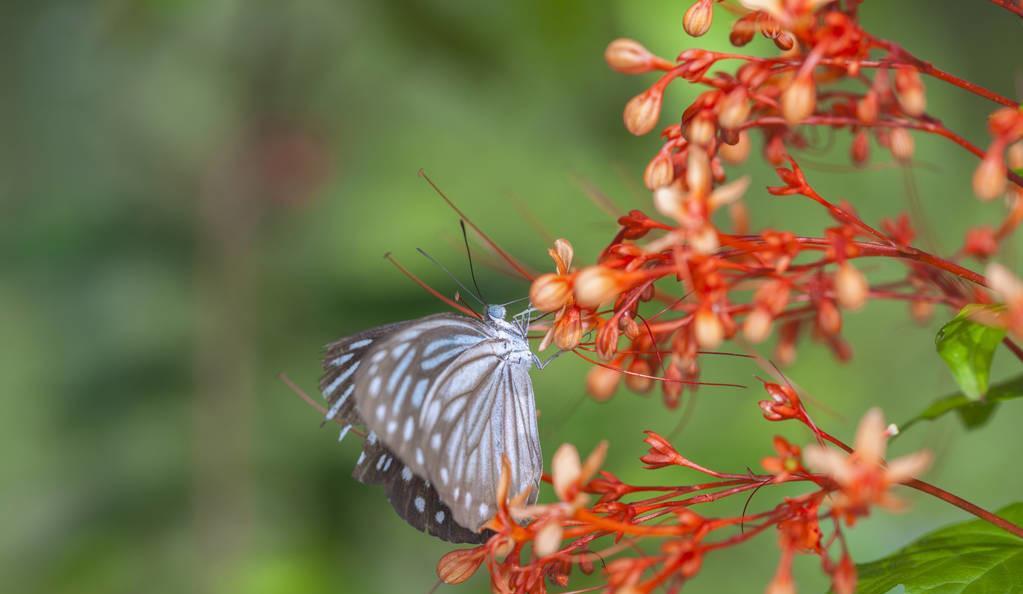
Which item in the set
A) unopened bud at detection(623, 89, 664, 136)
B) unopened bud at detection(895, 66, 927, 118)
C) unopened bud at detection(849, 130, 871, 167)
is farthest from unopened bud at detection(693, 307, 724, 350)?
unopened bud at detection(849, 130, 871, 167)

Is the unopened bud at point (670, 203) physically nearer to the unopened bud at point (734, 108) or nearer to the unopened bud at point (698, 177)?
the unopened bud at point (698, 177)

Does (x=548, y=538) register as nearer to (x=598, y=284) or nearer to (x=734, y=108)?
(x=598, y=284)

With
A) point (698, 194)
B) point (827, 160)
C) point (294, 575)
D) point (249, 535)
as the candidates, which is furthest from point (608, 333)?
point (827, 160)

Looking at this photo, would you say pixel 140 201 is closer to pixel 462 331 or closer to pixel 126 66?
pixel 126 66

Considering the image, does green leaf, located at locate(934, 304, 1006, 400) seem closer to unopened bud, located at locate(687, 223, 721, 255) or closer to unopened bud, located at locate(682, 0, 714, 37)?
unopened bud, located at locate(687, 223, 721, 255)

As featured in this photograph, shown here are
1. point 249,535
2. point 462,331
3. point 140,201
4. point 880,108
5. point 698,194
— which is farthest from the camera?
point 140,201

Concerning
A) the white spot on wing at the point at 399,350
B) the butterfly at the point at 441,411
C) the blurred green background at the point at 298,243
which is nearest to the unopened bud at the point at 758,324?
the butterfly at the point at 441,411
